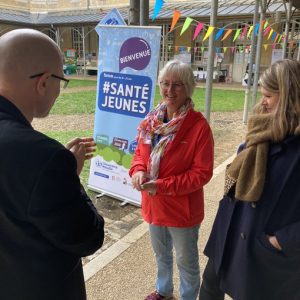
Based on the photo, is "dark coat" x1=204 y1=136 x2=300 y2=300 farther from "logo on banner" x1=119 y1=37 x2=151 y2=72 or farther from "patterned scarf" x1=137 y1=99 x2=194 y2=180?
"logo on banner" x1=119 y1=37 x2=151 y2=72

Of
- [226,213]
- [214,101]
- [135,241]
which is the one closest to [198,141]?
[226,213]

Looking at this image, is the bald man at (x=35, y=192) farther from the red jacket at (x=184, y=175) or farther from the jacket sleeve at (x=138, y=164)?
the jacket sleeve at (x=138, y=164)

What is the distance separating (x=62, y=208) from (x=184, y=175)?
1146 mm

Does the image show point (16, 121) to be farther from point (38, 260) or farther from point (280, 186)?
point (280, 186)

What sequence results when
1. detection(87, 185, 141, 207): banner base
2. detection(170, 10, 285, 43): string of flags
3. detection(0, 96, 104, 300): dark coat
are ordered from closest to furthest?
detection(0, 96, 104, 300): dark coat → detection(87, 185, 141, 207): banner base → detection(170, 10, 285, 43): string of flags

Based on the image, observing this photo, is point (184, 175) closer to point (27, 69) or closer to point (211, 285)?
point (211, 285)

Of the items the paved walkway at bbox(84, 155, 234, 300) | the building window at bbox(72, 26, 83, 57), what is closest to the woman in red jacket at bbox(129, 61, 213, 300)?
the paved walkway at bbox(84, 155, 234, 300)

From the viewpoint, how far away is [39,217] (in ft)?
3.74

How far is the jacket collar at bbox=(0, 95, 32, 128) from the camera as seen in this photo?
3.84 feet

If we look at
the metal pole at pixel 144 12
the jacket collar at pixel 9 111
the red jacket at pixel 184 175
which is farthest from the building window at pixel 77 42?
the jacket collar at pixel 9 111

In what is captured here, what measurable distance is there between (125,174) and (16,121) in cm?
305

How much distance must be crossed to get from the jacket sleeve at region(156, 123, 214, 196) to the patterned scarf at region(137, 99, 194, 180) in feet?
0.44

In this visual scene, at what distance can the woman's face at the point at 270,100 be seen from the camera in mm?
1661

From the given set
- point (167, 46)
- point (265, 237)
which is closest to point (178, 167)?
point (265, 237)
